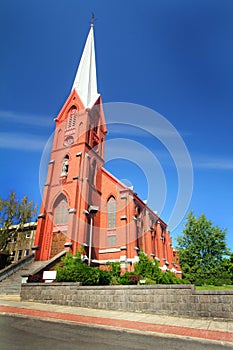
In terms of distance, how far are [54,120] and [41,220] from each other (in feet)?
51.6

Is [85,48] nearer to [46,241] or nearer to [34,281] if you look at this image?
[46,241]

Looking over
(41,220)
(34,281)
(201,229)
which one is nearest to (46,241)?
(41,220)

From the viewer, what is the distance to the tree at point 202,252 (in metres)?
35.2

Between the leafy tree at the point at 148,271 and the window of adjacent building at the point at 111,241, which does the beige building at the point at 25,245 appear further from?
the leafy tree at the point at 148,271

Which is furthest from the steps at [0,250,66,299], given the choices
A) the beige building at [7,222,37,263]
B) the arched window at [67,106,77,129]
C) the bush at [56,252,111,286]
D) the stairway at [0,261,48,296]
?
the arched window at [67,106,77,129]

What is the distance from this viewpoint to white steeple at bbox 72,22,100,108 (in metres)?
35.0

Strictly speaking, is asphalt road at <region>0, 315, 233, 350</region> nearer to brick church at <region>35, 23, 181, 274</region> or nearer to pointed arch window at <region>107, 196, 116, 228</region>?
brick church at <region>35, 23, 181, 274</region>

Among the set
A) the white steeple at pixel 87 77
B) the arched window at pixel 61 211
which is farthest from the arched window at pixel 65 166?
the white steeple at pixel 87 77

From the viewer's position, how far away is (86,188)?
82.7ft

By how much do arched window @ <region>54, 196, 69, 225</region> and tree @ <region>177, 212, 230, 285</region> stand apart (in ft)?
78.1

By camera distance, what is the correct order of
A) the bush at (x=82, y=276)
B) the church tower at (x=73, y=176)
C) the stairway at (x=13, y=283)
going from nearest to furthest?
the bush at (x=82, y=276), the stairway at (x=13, y=283), the church tower at (x=73, y=176)

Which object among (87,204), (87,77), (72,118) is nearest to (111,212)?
(87,204)

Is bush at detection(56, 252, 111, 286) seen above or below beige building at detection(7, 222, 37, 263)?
below

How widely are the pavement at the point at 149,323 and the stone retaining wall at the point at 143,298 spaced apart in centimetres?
34
